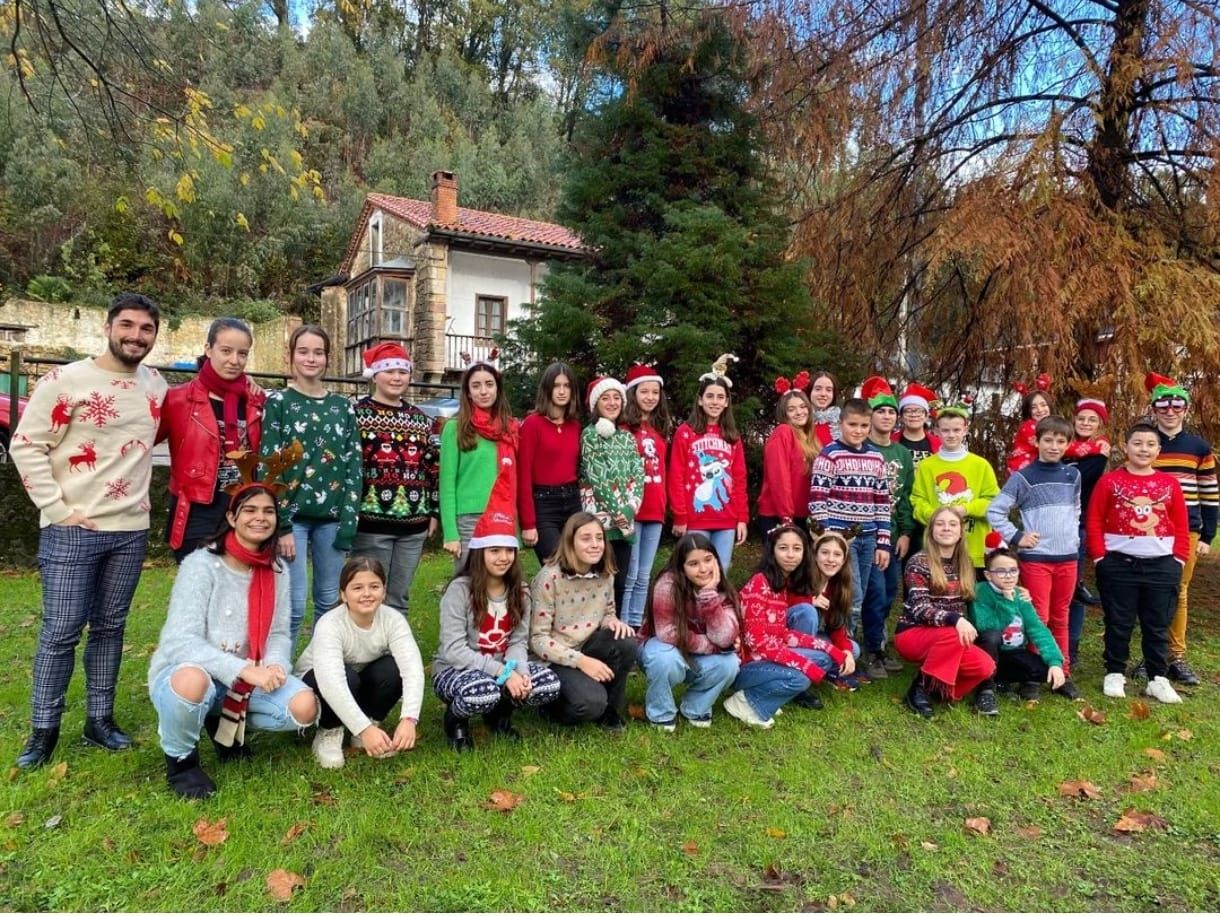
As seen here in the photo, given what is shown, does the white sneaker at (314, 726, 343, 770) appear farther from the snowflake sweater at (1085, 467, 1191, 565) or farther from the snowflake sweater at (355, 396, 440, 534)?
the snowflake sweater at (1085, 467, 1191, 565)

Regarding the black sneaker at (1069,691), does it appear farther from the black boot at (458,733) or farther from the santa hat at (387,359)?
the santa hat at (387,359)

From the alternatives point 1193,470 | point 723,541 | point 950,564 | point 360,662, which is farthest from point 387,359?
point 1193,470

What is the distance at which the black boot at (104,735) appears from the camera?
323cm

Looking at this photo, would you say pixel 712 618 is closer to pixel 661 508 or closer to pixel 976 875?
pixel 661 508

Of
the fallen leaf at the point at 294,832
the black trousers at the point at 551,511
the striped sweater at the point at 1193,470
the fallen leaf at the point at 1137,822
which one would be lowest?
the fallen leaf at the point at 1137,822

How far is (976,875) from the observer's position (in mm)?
2531

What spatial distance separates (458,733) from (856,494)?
2502 mm

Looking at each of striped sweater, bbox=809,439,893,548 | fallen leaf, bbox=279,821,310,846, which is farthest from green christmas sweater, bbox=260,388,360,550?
striped sweater, bbox=809,439,893,548

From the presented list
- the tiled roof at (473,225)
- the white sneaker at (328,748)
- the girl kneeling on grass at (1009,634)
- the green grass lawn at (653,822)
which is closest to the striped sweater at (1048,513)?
the girl kneeling on grass at (1009,634)

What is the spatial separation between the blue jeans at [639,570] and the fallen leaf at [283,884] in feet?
8.22

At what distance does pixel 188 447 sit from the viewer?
324 cm

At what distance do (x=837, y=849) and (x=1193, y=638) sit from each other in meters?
4.50

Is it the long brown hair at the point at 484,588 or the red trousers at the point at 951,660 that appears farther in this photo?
the red trousers at the point at 951,660

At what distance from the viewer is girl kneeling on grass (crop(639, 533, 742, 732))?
359 centimetres
